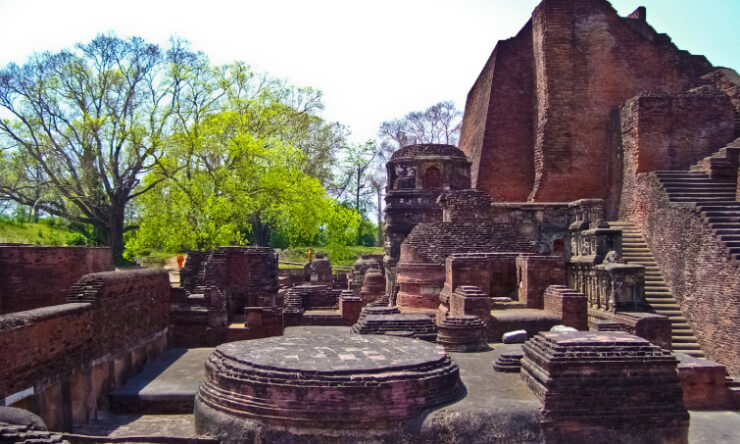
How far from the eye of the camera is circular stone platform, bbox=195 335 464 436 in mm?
5430

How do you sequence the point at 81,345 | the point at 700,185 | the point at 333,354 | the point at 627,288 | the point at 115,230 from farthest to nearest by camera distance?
the point at 115,230, the point at 700,185, the point at 627,288, the point at 81,345, the point at 333,354

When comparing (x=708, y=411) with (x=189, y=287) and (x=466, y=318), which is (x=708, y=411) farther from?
(x=189, y=287)

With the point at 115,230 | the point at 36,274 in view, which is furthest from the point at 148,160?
the point at 36,274

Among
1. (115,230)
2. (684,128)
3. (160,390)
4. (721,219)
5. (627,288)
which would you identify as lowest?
(160,390)

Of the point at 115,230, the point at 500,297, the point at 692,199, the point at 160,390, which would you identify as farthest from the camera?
the point at 115,230

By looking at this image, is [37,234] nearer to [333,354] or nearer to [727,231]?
[333,354]

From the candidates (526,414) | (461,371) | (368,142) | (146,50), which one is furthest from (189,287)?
(368,142)

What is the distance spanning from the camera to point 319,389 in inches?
214

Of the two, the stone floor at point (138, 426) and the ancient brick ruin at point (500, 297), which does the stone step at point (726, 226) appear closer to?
the ancient brick ruin at point (500, 297)

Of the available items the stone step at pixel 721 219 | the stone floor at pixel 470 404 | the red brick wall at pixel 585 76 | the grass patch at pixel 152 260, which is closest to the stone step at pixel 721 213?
the stone step at pixel 721 219

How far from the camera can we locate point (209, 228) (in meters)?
19.6

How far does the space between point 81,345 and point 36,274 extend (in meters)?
2.58

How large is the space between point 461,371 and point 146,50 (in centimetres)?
1880

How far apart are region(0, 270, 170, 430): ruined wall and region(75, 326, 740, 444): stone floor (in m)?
0.33
